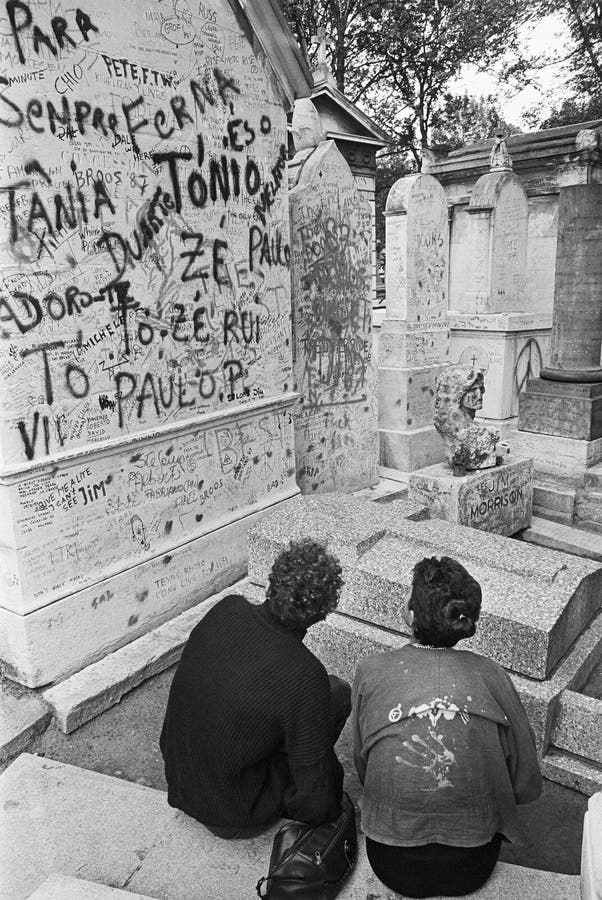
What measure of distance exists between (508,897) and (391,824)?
22.3 inches

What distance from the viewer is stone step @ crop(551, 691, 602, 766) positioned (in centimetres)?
326

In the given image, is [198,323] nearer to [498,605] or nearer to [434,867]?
[498,605]

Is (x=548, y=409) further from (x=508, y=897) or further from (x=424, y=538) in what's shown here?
(x=508, y=897)

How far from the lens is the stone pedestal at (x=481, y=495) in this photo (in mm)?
5734

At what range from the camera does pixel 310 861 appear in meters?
2.44

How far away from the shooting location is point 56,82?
3693 mm

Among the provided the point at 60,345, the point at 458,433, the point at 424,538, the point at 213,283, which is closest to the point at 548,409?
the point at 458,433

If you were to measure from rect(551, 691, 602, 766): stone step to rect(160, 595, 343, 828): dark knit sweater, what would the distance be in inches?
53.0

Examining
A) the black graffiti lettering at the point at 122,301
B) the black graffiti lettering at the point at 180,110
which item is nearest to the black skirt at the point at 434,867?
the black graffiti lettering at the point at 122,301

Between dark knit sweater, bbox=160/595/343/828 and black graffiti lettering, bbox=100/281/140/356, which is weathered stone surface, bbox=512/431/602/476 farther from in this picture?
dark knit sweater, bbox=160/595/343/828

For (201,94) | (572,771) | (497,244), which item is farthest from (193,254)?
(497,244)

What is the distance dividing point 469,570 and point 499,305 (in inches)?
279

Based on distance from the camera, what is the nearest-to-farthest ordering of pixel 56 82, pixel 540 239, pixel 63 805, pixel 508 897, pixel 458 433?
pixel 508 897, pixel 63 805, pixel 56 82, pixel 458 433, pixel 540 239

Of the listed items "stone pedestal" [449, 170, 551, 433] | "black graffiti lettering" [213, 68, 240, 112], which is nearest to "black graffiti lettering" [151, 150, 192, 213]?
"black graffiti lettering" [213, 68, 240, 112]
